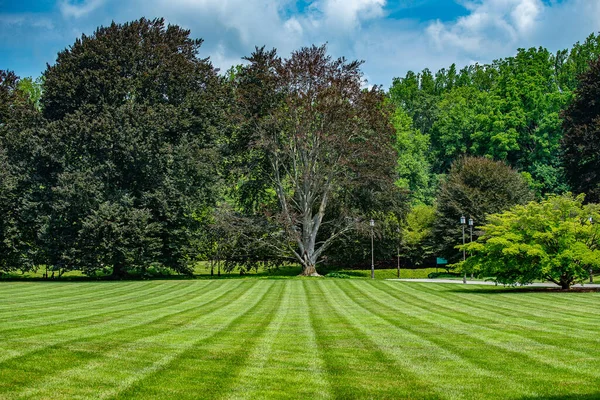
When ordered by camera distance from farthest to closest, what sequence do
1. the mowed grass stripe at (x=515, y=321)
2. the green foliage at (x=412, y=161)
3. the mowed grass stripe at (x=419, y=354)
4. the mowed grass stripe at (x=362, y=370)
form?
the green foliage at (x=412, y=161) → the mowed grass stripe at (x=515, y=321) → the mowed grass stripe at (x=419, y=354) → the mowed grass stripe at (x=362, y=370)

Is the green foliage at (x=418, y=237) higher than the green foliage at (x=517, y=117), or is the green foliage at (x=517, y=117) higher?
the green foliage at (x=517, y=117)

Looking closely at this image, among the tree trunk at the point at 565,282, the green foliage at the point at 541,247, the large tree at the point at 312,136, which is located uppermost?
the large tree at the point at 312,136

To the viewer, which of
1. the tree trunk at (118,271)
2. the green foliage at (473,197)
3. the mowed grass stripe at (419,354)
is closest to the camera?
the mowed grass stripe at (419,354)

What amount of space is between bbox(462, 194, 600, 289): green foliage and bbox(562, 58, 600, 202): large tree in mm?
21051

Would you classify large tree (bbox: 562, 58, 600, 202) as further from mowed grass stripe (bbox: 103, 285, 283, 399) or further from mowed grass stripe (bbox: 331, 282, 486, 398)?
mowed grass stripe (bbox: 103, 285, 283, 399)

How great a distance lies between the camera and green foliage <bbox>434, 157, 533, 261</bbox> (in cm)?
5109

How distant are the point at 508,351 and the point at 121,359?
566 centimetres

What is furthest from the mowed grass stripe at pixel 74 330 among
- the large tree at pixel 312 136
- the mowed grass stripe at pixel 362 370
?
the large tree at pixel 312 136

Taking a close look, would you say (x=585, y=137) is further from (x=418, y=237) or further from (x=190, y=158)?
(x=190, y=158)

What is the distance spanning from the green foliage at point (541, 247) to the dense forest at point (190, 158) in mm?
14572

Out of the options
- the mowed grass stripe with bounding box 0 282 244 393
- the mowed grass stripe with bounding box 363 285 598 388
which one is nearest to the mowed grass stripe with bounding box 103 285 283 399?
the mowed grass stripe with bounding box 0 282 244 393

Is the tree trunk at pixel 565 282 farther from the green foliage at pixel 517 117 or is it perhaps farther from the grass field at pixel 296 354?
the green foliage at pixel 517 117

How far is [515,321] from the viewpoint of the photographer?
14477mm

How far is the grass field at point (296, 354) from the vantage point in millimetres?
7168
